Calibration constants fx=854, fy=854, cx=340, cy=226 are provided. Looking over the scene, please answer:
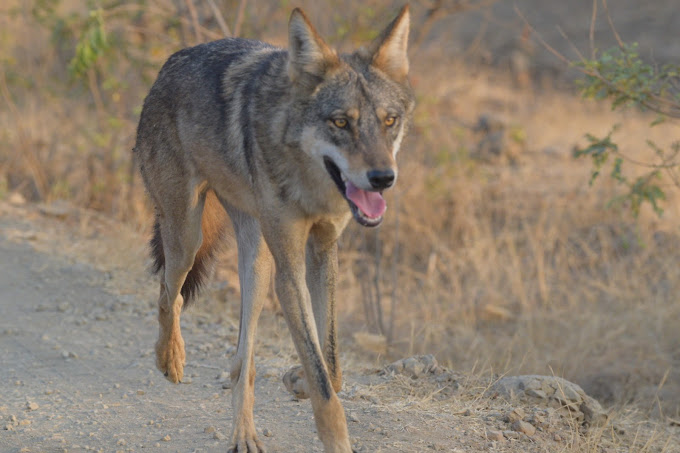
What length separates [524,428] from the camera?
4660mm

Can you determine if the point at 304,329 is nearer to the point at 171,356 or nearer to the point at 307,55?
the point at 307,55

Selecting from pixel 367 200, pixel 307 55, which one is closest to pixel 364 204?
pixel 367 200

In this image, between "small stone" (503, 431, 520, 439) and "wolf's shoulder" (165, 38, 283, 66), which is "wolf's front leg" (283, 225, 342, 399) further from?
"wolf's shoulder" (165, 38, 283, 66)

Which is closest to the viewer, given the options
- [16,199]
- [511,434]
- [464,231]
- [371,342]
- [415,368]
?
[511,434]

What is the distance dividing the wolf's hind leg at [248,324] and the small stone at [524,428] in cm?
142

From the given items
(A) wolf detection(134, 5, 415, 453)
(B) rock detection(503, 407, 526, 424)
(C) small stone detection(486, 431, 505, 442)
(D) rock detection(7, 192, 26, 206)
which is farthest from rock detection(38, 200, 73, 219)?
(C) small stone detection(486, 431, 505, 442)

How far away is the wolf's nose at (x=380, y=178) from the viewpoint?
3619mm

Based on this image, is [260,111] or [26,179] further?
[26,179]

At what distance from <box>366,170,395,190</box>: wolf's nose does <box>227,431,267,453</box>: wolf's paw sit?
1.52 metres

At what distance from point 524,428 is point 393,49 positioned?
7.08 ft

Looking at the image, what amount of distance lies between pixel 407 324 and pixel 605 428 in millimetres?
3309

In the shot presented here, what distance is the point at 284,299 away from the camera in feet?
13.1

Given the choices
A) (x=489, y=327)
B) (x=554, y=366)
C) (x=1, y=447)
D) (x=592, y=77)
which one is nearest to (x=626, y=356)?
(x=554, y=366)

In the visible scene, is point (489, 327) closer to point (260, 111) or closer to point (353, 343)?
point (353, 343)
